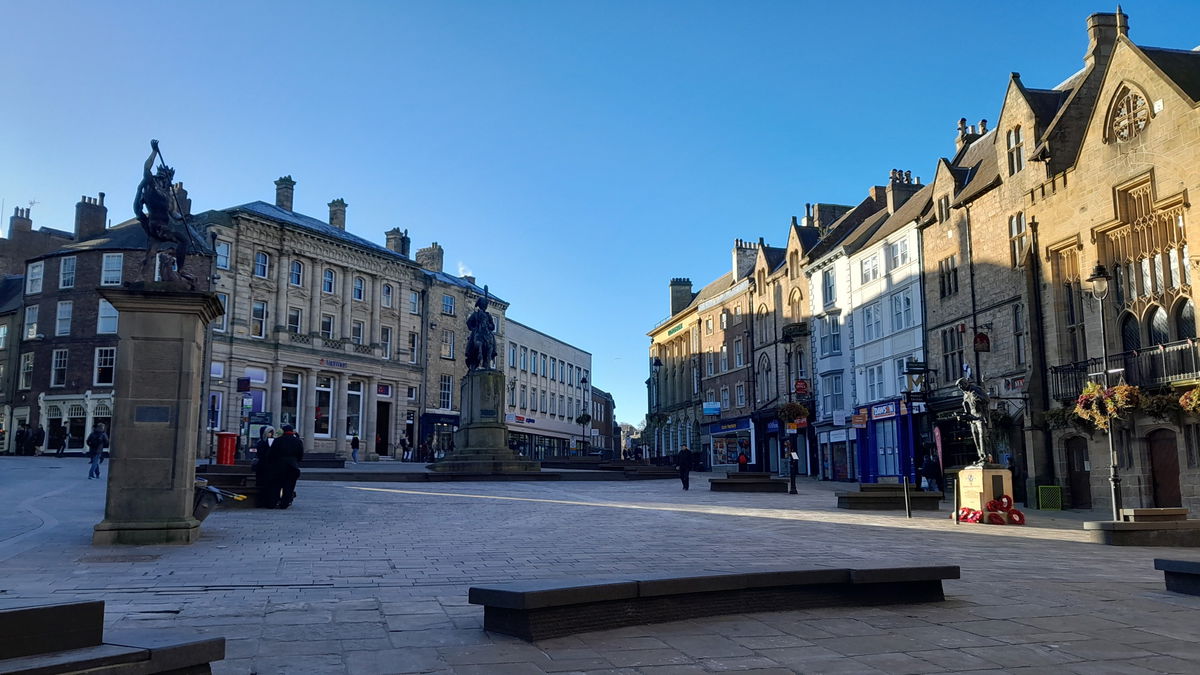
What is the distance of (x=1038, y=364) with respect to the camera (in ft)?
95.8

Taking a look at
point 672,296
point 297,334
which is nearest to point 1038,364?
point 297,334

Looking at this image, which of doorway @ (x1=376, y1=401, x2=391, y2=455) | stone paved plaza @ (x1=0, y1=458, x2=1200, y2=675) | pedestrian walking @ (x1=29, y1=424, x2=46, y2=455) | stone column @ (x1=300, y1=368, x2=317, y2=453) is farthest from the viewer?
doorway @ (x1=376, y1=401, x2=391, y2=455)

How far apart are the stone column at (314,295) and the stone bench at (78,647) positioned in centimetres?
5520

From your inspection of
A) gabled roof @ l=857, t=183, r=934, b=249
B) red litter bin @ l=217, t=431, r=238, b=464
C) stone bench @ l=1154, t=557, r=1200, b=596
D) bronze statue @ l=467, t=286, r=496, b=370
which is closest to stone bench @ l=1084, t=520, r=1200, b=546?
stone bench @ l=1154, t=557, r=1200, b=596

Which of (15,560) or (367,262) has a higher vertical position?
(367,262)

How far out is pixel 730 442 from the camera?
203 feet

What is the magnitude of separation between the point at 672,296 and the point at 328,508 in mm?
62029

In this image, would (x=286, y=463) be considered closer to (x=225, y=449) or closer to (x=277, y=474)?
(x=277, y=474)

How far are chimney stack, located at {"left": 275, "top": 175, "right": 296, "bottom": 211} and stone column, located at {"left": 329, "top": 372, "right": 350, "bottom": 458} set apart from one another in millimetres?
12696

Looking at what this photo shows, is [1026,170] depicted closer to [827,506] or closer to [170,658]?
[827,506]

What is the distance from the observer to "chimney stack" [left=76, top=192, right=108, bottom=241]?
51594 millimetres

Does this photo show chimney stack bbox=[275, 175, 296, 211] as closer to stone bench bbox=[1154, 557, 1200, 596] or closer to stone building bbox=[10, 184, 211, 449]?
stone building bbox=[10, 184, 211, 449]

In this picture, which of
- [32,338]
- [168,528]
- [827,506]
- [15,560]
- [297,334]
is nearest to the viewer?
[15,560]

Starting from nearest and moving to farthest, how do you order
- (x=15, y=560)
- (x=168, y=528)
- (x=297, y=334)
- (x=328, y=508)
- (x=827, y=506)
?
(x=15, y=560) < (x=168, y=528) < (x=328, y=508) < (x=827, y=506) < (x=297, y=334)
